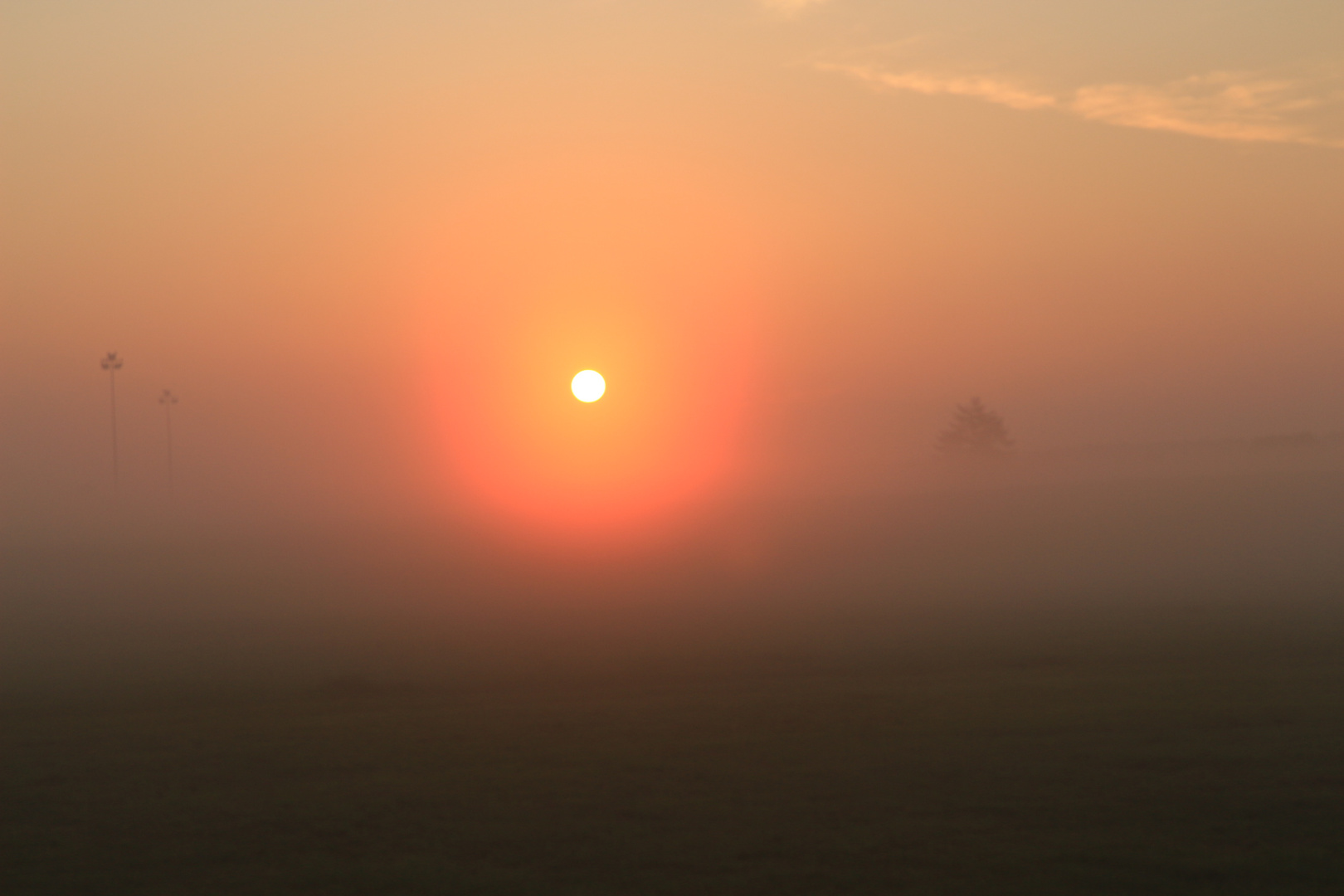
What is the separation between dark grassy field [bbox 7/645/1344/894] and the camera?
11.2m

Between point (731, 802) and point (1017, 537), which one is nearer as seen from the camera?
point (731, 802)

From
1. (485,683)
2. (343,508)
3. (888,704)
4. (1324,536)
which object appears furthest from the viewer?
(343,508)

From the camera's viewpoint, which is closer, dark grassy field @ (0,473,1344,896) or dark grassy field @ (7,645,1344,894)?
dark grassy field @ (7,645,1344,894)

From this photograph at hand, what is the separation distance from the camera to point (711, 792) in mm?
13945

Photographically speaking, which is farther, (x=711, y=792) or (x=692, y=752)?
(x=692, y=752)

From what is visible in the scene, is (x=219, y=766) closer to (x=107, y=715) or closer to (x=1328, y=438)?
(x=107, y=715)

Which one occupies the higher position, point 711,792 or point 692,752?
point 692,752

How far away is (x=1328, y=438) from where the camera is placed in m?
152

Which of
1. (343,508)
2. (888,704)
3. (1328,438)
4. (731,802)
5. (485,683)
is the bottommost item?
(731,802)

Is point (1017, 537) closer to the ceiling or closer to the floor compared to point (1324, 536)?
closer to the ceiling

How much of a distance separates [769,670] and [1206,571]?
3916 centimetres

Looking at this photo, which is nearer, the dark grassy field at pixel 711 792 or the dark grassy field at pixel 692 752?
the dark grassy field at pixel 711 792

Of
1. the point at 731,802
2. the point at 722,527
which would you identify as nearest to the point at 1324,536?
the point at 722,527

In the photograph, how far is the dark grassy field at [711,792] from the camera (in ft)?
36.8
